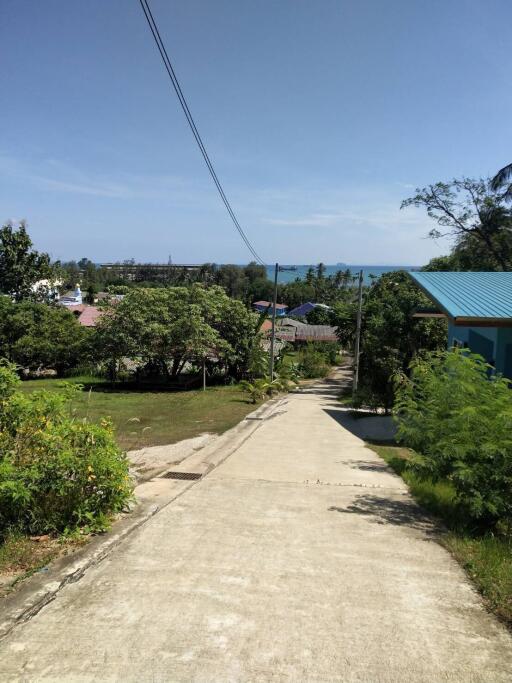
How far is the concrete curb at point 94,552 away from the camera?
12.9 feet

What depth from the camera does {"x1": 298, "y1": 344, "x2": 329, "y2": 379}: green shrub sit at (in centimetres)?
3947

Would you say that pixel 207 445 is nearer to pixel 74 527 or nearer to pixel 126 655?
pixel 74 527

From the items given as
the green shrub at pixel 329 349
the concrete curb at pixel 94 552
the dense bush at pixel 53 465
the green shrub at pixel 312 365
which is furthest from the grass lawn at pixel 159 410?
the green shrub at pixel 329 349

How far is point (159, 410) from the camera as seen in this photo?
64.6ft

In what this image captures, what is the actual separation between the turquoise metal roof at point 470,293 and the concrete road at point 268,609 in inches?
238

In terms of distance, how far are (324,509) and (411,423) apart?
1555 mm

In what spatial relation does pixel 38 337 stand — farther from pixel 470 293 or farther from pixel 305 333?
pixel 305 333

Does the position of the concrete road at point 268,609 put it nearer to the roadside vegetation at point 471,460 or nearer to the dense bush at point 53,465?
the roadside vegetation at point 471,460

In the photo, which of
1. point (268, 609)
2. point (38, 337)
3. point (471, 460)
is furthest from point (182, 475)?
point (38, 337)

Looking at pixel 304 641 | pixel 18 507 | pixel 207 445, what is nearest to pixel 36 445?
pixel 18 507

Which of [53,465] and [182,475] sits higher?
[53,465]

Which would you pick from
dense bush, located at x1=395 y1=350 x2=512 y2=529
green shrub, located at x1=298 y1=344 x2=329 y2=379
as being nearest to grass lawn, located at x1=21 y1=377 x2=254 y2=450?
dense bush, located at x1=395 y1=350 x2=512 y2=529

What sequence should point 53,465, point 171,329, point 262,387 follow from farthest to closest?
point 171,329
point 262,387
point 53,465

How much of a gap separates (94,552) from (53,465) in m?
0.90
